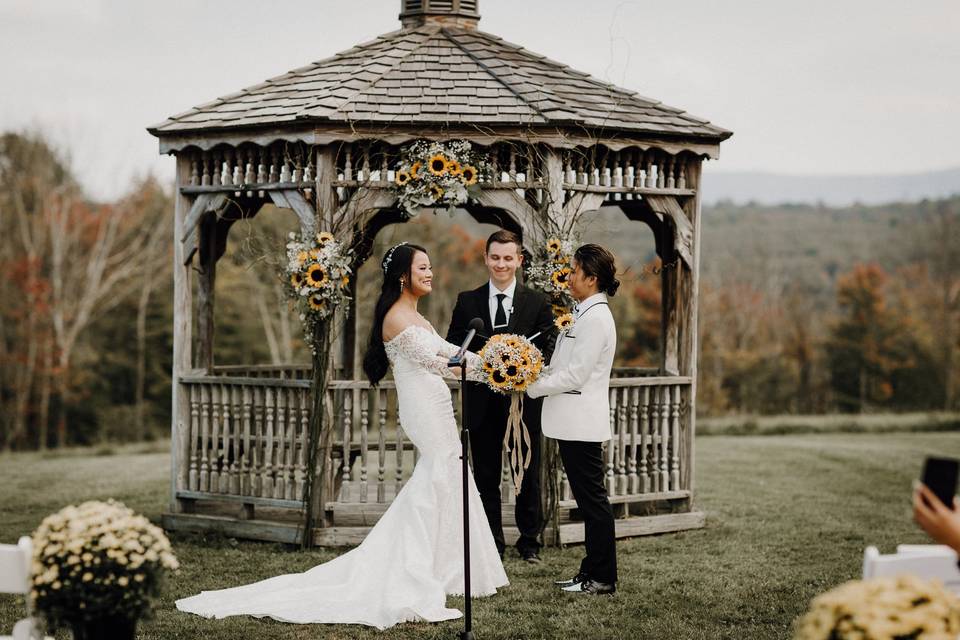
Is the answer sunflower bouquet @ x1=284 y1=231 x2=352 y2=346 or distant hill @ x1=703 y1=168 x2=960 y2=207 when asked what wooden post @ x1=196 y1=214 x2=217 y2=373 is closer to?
sunflower bouquet @ x1=284 y1=231 x2=352 y2=346

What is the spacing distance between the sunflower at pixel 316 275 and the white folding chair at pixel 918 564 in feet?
17.6

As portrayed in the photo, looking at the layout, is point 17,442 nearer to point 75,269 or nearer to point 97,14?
point 75,269

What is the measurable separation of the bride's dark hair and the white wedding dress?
9 centimetres

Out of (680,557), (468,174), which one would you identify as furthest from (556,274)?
(680,557)

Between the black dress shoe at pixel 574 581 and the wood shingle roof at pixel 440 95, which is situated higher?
the wood shingle roof at pixel 440 95

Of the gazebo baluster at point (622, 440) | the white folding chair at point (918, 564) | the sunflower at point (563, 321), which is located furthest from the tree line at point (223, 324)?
the white folding chair at point (918, 564)

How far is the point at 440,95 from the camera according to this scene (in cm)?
931

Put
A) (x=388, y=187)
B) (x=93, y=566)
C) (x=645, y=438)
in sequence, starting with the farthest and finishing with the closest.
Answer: (x=645, y=438) < (x=388, y=187) < (x=93, y=566)

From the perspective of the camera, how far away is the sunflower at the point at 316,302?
852 centimetres

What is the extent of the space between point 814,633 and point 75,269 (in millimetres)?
35365

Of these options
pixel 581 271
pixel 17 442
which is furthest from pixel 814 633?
pixel 17 442

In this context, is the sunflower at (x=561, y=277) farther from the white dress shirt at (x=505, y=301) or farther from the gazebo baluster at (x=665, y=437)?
the gazebo baluster at (x=665, y=437)

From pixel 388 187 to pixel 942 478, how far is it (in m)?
6.15

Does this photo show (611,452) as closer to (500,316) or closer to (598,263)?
(500,316)
